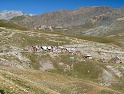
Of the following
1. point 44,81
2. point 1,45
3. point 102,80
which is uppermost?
point 1,45

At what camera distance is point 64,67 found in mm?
100000

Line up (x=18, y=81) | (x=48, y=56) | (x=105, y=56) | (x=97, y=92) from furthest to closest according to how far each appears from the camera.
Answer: (x=105, y=56)
(x=48, y=56)
(x=97, y=92)
(x=18, y=81)

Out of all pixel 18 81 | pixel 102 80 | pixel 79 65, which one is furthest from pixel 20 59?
pixel 18 81

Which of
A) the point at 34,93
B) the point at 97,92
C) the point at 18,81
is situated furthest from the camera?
the point at 97,92

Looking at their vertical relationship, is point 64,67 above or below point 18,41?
below

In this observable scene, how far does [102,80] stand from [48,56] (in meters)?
26.8

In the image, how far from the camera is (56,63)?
333 ft

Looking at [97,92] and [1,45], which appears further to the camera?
[1,45]

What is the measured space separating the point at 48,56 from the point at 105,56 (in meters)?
40.6

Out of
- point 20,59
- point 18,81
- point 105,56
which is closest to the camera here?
point 18,81

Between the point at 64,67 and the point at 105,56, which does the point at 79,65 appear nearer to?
the point at 64,67

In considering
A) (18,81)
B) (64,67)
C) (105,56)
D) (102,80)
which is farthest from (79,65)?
(18,81)

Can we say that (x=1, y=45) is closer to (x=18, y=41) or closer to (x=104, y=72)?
(x=18, y=41)

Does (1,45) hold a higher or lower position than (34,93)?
higher
